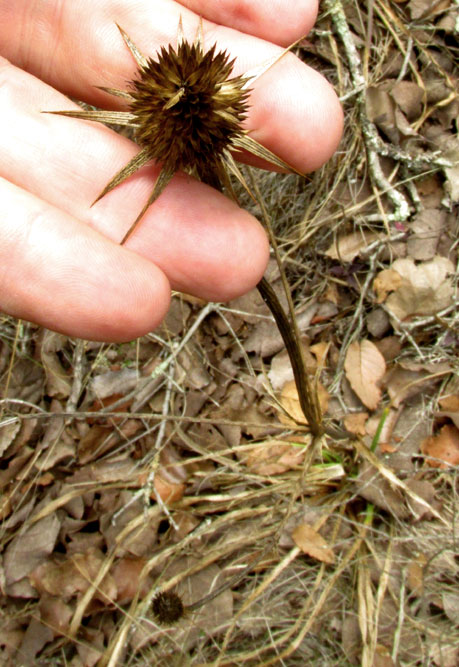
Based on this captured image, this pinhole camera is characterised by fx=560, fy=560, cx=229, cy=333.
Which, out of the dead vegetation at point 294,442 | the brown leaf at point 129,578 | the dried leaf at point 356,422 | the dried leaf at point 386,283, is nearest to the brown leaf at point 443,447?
the dead vegetation at point 294,442

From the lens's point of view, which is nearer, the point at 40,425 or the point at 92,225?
the point at 92,225

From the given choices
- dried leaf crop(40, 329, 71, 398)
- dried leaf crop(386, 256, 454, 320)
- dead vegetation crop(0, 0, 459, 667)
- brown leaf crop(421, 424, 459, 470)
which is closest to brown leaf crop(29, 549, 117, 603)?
dead vegetation crop(0, 0, 459, 667)

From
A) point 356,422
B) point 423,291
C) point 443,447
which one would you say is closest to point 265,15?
point 423,291

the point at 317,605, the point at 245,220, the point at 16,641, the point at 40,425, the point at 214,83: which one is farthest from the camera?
the point at 40,425

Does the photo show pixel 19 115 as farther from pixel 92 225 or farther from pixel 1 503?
pixel 1 503

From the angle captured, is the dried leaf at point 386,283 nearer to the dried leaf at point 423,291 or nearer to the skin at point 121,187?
the dried leaf at point 423,291

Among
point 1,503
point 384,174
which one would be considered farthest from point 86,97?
point 1,503

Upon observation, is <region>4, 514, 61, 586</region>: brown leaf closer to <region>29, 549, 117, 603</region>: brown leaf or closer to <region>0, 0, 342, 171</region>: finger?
<region>29, 549, 117, 603</region>: brown leaf
